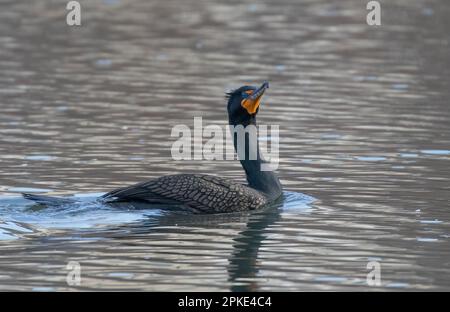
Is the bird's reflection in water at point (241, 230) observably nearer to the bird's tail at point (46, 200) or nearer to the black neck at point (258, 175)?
the black neck at point (258, 175)

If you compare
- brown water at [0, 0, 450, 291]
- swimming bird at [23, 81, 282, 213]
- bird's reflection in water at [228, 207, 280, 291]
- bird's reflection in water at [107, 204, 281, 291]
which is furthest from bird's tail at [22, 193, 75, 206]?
bird's reflection in water at [228, 207, 280, 291]

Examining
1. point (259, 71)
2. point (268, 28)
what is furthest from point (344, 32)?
point (259, 71)

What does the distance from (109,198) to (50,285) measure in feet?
8.98

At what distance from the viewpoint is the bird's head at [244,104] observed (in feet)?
39.4

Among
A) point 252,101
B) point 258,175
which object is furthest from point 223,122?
point 252,101

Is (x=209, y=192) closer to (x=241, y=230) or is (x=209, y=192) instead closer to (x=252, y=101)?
(x=241, y=230)

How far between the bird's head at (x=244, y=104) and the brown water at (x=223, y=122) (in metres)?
1.03

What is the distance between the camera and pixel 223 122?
16.7 meters

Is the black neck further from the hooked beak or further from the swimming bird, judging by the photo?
the hooked beak

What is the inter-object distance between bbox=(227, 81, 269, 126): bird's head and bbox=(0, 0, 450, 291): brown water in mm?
1030

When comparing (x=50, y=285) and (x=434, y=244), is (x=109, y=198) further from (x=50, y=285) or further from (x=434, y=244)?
(x=434, y=244)

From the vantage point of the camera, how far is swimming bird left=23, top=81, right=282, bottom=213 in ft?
37.4

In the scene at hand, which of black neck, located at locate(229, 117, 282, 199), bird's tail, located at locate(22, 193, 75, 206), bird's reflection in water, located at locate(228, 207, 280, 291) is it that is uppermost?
black neck, located at locate(229, 117, 282, 199)

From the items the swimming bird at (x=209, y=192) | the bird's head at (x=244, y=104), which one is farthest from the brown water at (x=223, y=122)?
the bird's head at (x=244, y=104)
